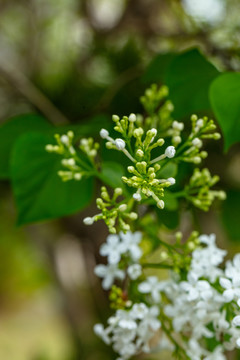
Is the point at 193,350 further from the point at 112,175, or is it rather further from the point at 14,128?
the point at 14,128

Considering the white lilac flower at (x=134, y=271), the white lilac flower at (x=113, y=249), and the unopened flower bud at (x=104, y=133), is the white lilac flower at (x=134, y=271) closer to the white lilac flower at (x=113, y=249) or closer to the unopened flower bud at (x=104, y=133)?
the white lilac flower at (x=113, y=249)

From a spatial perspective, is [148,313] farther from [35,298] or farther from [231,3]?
[35,298]

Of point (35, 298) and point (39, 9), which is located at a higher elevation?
point (39, 9)

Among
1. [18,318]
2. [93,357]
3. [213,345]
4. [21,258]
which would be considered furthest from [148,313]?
[18,318]

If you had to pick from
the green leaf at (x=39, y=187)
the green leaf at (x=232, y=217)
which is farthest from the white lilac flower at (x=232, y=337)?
the green leaf at (x=232, y=217)

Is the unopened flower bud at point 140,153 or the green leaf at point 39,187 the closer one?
the unopened flower bud at point 140,153

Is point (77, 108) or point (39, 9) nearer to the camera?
point (77, 108)
